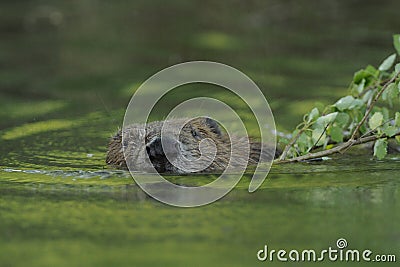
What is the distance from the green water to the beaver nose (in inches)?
5.8

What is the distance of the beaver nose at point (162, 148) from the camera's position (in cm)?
414

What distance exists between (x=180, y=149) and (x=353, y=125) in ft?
3.54

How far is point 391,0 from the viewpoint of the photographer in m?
10.2

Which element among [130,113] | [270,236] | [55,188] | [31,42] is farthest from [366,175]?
[31,42]

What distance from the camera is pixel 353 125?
475cm

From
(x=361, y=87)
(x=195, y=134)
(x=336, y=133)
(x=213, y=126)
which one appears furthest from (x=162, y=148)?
(x=361, y=87)

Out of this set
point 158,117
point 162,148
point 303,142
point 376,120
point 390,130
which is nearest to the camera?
point 162,148

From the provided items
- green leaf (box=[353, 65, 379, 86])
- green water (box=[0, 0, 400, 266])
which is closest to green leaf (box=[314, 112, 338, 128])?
green water (box=[0, 0, 400, 266])

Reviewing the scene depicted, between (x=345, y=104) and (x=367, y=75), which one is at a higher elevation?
(x=367, y=75)

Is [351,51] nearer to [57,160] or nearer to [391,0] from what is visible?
[391,0]

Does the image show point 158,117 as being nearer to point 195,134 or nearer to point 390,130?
point 195,134

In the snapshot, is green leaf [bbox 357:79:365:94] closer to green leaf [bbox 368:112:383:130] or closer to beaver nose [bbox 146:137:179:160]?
green leaf [bbox 368:112:383:130]

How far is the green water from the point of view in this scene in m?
3.32

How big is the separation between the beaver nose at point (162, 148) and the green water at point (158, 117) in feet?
0.48
